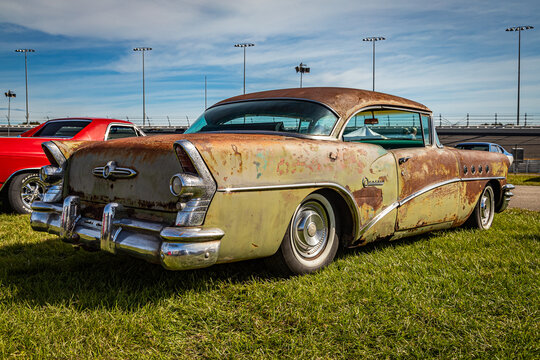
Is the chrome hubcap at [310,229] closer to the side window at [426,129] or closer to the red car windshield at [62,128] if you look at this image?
the side window at [426,129]

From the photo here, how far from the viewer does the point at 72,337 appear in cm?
241

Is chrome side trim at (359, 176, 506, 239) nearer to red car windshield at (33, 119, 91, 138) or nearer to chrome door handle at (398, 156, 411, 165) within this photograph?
chrome door handle at (398, 156, 411, 165)

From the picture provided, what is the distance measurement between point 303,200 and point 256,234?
493mm

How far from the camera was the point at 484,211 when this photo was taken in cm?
564

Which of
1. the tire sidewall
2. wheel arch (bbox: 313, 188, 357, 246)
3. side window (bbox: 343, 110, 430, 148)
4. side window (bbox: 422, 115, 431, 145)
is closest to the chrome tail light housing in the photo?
the tire sidewall

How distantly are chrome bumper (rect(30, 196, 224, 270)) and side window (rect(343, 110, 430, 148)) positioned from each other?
7.49ft

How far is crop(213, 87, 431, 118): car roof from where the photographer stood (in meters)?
3.76

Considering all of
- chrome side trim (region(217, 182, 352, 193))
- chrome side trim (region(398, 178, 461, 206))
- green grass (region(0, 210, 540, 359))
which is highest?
chrome side trim (region(217, 182, 352, 193))

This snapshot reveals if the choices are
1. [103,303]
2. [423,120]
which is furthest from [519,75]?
[103,303]

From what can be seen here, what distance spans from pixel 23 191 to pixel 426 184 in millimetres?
5382

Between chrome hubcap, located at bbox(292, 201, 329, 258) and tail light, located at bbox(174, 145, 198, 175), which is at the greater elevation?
tail light, located at bbox(174, 145, 198, 175)

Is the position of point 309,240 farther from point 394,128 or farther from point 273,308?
point 394,128

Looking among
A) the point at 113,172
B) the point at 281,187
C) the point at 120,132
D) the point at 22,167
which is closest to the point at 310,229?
the point at 281,187

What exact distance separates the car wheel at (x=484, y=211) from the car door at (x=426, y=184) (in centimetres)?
74
